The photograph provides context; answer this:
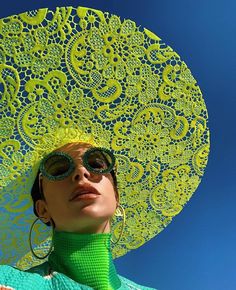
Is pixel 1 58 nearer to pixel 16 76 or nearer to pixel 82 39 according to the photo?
pixel 16 76

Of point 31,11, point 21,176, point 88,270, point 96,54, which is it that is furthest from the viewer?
point 21,176

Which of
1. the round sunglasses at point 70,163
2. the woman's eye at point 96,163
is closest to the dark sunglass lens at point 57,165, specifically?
the round sunglasses at point 70,163

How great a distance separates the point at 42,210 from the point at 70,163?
1.10ft

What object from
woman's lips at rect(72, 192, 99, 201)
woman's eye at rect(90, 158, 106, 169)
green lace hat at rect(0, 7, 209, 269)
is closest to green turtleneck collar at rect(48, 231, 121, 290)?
woman's lips at rect(72, 192, 99, 201)

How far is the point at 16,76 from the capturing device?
2.33 metres

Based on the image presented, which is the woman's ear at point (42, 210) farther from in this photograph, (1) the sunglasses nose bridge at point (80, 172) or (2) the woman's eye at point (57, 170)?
(1) the sunglasses nose bridge at point (80, 172)

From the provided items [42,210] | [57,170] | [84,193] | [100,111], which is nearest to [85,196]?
[84,193]

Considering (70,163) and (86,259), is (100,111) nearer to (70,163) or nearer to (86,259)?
(70,163)

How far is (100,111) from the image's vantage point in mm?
2531

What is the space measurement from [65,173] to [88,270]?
1.57ft

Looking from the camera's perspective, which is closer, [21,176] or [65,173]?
[65,173]

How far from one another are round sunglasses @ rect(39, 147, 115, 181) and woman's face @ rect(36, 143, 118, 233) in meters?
0.03

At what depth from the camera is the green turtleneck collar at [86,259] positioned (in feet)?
6.85

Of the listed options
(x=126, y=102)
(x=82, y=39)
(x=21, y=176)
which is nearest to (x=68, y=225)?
(x=21, y=176)
